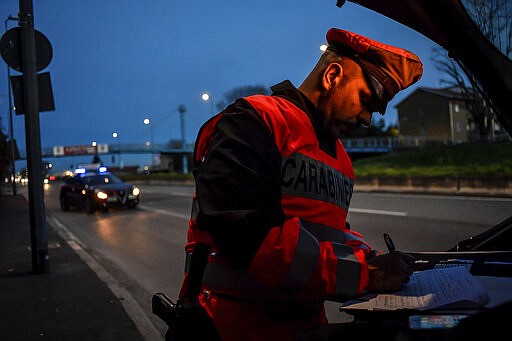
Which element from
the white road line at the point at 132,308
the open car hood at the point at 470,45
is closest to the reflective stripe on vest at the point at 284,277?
the open car hood at the point at 470,45

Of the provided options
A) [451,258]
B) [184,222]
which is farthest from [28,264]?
[451,258]

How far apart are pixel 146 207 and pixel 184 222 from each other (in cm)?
557

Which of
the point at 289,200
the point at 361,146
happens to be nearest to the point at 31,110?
the point at 289,200

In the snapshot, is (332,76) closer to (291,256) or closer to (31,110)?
(291,256)

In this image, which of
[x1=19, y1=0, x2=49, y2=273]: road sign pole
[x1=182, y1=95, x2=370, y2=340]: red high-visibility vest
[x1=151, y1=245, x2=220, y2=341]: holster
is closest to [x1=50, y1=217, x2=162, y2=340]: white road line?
[x1=19, y1=0, x2=49, y2=273]: road sign pole

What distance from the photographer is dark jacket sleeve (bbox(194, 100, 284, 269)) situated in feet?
4.23

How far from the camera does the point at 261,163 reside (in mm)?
1351

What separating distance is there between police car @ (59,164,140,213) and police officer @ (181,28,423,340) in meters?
16.7

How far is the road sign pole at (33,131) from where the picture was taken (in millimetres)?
6578

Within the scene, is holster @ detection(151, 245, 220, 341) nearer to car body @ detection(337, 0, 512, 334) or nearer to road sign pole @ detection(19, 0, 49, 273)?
car body @ detection(337, 0, 512, 334)

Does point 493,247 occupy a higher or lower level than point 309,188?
lower

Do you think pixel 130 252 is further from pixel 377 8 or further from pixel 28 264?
pixel 377 8

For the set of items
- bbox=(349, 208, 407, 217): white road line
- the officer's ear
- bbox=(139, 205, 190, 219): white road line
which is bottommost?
bbox=(139, 205, 190, 219): white road line

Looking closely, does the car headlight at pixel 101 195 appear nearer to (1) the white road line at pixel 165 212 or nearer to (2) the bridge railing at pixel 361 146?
(1) the white road line at pixel 165 212
